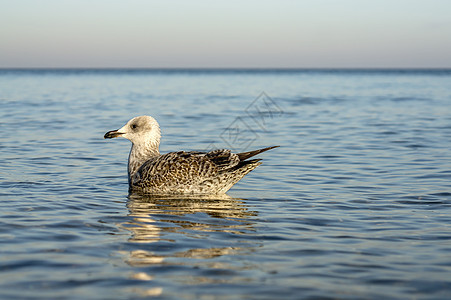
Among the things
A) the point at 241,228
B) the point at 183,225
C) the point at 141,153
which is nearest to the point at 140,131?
the point at 141,153

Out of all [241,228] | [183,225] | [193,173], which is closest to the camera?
[241,228]

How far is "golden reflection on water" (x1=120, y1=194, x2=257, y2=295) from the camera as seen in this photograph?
272 inches

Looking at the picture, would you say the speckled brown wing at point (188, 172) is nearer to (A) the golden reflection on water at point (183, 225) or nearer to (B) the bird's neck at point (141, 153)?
(A) the golden reflection on water at point (183, 225)

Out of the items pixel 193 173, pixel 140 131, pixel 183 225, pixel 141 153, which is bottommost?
pixel 183 225

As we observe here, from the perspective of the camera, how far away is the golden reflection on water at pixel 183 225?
6902 mm

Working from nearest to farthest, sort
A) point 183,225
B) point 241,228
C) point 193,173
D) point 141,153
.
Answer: point 241,228, point 183,225, point 193,173, point 141,153

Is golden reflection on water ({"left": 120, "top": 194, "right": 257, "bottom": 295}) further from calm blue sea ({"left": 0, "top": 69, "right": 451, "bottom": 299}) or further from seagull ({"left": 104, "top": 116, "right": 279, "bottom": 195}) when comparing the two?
seagull ({"left": 104, "top": 116, "right": 279, "bottom": 195})

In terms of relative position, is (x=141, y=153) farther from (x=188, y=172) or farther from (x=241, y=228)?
(x=241, y=228)

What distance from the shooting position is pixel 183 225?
8.62 m

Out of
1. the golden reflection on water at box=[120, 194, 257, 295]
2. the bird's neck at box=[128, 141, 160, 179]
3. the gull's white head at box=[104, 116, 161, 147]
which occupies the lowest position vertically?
the golden reflection on water at box=[120, 194, 257, 295]

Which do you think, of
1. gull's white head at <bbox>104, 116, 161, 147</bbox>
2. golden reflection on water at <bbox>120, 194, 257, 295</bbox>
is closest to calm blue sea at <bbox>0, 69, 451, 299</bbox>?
golden reflection on water at <bbox>120, 194, 257, 295</bbox>

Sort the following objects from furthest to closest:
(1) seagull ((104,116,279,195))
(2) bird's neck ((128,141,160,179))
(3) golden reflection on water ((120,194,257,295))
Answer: (2) bird's neck ((128,141,160,179)) → (1) seagull ((104,116,279,195)) → (3) golden reflection on water ((120,194,257,295))

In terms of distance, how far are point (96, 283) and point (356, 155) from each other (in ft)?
39.6

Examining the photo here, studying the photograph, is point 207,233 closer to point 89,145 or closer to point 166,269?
point 166,269
